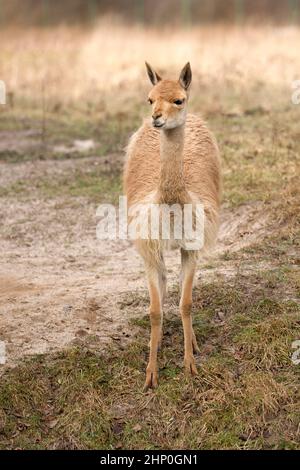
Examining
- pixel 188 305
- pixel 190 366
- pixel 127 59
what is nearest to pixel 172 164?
pixel 188 305

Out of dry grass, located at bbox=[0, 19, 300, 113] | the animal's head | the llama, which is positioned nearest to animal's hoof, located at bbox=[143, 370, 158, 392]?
the llama

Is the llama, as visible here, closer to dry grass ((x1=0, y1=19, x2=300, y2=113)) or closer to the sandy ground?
the sandy ground

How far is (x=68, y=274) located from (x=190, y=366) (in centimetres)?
213

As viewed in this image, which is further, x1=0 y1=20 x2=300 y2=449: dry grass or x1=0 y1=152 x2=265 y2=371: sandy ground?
x1=0 y1=152 x2=265 y2=371: sandy ground

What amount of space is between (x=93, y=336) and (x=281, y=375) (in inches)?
58.2

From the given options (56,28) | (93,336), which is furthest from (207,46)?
(93,336)

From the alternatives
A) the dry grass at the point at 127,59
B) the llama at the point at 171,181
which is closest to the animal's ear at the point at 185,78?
the llama at the point at 171,181

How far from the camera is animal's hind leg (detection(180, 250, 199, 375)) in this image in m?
5.89

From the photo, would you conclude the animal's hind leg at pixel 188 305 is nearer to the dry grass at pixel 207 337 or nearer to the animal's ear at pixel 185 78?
the dry grass at pixel 207 337

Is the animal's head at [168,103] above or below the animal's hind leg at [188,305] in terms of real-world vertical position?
above

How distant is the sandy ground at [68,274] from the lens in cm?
647

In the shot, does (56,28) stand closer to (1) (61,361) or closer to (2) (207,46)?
(2) (207,46)

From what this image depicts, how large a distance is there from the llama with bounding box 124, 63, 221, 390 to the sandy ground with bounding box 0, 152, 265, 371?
578 millimetres

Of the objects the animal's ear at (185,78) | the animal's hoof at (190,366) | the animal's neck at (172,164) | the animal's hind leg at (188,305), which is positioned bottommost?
the animal's hoof at (190,366)
